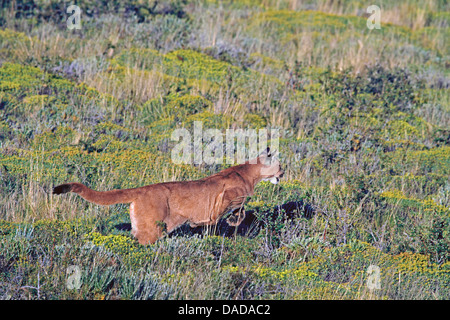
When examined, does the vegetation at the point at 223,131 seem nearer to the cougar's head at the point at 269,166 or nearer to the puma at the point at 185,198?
the puma at the point at 185,198

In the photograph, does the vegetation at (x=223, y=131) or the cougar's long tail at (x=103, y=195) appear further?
the vegetation at (x=223, y=131)

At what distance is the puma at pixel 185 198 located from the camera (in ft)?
20.7

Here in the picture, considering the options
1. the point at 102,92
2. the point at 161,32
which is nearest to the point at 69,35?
the point at 161,32

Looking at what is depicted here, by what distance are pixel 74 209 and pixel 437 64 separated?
13.3m

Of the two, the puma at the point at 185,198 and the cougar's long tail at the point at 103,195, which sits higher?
the cougar's long tail at the point at 103,195

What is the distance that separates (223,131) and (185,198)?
448cm

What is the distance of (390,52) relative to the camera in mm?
17484

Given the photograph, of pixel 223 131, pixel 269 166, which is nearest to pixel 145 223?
pixel 269 166

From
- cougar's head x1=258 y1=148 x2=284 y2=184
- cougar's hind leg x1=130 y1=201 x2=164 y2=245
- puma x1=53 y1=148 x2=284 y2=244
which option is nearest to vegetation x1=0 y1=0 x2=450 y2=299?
cougar's hind leg x1=130 y1=201 x2=164 y2=245

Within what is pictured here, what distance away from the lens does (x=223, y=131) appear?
11195mm

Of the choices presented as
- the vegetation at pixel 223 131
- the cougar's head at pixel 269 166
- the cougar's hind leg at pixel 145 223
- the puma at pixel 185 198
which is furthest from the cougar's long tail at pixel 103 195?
the cougar's head at pixel 269 166

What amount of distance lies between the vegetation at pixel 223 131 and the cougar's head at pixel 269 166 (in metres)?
0.45

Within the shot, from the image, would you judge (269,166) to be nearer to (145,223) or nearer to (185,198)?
(185,198)

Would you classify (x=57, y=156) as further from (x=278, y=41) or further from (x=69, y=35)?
(x=278, y=41)
